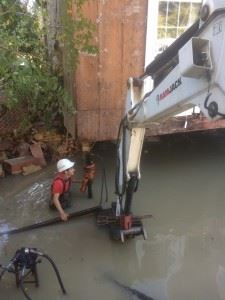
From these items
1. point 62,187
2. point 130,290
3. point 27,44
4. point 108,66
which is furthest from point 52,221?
point 108,66

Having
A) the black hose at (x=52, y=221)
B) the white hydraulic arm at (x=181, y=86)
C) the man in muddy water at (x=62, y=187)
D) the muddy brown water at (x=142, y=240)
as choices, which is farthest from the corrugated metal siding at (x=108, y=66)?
the white hydraulic arm at (x=181, y=86)

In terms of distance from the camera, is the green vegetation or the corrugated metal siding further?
the corrugated metal siding

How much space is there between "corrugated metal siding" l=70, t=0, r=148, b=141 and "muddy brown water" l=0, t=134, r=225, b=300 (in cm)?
86

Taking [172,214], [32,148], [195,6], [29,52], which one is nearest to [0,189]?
[32,148]

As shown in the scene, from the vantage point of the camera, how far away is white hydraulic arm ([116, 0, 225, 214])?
284 centimetres

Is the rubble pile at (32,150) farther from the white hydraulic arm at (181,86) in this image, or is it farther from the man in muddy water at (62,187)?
the white hydraulic arm at (181,86)

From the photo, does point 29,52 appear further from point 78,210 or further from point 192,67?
point 192,67

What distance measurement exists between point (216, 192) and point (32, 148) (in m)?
3.60

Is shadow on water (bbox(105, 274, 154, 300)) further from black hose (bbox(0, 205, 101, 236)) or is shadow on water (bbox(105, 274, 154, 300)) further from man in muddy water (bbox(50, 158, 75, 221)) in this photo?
black hose (bbox(0, 205, 101, 236))

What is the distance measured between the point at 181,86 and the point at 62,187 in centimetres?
323

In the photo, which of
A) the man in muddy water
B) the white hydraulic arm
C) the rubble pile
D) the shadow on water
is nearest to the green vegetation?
the man in muddy water

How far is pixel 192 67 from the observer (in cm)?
294

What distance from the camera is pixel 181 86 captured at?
3.41 meters

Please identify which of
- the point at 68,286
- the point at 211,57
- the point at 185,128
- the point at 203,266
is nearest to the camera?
the point at 211,57
